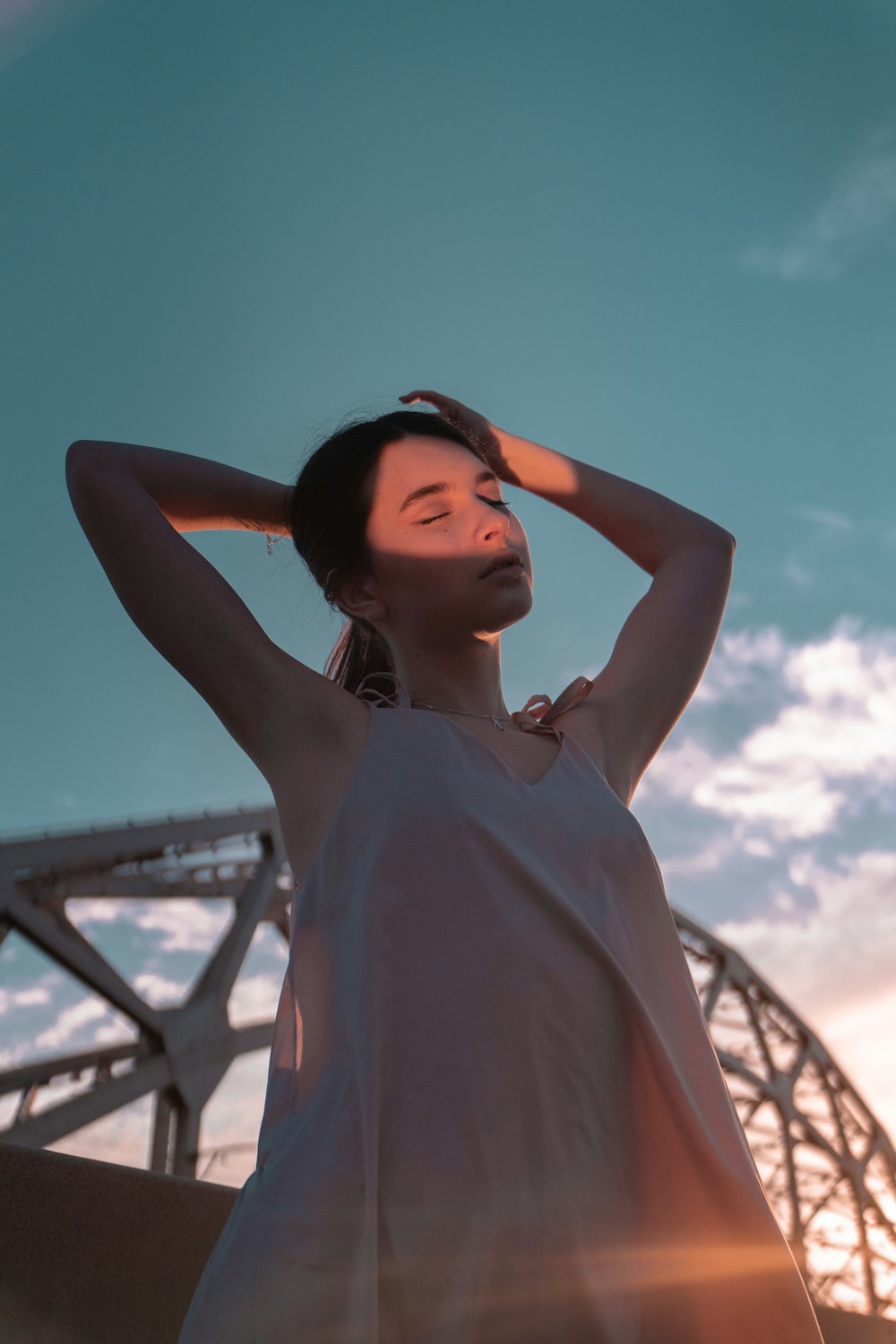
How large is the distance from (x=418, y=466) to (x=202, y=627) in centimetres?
60

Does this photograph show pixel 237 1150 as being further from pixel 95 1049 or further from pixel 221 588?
pixel 221 588

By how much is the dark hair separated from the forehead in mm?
26

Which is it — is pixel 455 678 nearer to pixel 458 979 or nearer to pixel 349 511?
pixel 349 511

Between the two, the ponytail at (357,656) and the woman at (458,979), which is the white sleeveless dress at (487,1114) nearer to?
the woman at (458,979)

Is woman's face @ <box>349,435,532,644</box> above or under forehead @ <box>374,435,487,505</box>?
under

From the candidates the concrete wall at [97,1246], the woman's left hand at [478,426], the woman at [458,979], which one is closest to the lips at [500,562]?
the woman at [458,979]

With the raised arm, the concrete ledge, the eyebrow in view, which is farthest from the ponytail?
the concrete ledge

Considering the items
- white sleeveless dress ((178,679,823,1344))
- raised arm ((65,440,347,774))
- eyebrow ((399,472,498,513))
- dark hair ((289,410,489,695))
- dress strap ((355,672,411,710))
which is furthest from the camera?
dark hair ((289,410,489,695))

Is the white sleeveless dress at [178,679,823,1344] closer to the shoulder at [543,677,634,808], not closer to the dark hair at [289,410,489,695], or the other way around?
the shoulder at [543,677,634,808]

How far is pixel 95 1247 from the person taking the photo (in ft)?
5.93

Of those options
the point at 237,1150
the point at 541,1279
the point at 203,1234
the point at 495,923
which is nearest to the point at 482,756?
the point at 495,923

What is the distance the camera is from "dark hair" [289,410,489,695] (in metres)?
2.10

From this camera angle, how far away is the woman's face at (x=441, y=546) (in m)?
1.87

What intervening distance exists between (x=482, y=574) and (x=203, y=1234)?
1251 mm
